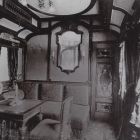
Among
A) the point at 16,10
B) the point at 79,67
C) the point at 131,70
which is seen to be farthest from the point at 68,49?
the point at 131,70

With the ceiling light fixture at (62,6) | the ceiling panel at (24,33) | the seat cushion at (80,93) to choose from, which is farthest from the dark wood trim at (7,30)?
the seat cushion at (80,93)

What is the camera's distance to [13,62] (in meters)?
5.25

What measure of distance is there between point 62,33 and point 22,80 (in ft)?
6.12

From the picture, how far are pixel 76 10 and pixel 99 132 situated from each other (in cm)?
293

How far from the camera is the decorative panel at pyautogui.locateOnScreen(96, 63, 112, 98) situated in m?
4.98

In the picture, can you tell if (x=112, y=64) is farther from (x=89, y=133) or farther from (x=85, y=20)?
(x=89, y=133)

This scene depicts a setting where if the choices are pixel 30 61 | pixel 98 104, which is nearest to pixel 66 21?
pixel 30 61

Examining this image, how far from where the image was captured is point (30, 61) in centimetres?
556

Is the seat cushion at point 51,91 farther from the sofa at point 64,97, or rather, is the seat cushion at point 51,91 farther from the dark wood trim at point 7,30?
the dark wood trim at point 7,30

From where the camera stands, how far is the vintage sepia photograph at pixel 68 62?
4.09 metres

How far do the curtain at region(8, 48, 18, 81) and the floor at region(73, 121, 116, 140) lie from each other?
2.55 m

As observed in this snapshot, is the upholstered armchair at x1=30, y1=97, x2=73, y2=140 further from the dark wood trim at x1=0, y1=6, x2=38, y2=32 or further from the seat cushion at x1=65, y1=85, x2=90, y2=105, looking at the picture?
the dark wood trim at x1=0, y1=6, x2=38, y2=32

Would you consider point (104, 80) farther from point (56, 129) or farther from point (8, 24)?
point (8, 24)

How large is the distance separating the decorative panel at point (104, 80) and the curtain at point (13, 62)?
2372mm
